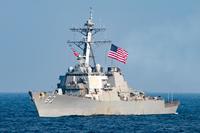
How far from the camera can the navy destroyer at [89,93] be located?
219ft

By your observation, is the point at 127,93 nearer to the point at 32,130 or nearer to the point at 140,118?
the point at 140,118

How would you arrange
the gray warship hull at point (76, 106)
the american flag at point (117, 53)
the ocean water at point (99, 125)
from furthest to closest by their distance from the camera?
the american flag at point (117, 53), the gray warship hull at point (76, 106), the ocean water at point (99, 125)

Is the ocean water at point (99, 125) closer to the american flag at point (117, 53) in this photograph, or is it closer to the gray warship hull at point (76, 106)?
the gray warship hull at point (76, 106)

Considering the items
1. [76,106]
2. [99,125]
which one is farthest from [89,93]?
[99,125]

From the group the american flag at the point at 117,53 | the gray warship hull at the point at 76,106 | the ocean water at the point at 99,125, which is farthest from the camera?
the american flag at the point at 117,53

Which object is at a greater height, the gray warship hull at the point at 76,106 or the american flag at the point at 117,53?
the american flag at the point at 117,53

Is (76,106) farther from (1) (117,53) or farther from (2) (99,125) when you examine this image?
(1) (117,53)

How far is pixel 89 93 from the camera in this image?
69.6 meters

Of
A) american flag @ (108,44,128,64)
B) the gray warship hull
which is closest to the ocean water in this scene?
the gray warship hull

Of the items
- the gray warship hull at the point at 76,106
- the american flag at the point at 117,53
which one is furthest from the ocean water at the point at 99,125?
the american flag at the point at 117,53

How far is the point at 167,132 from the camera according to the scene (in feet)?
184

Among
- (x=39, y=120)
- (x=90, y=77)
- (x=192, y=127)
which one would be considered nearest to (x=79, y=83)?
(x=90, y=77)

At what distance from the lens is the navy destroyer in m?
66.9

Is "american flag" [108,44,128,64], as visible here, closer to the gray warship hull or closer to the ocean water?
the gray warship hull
